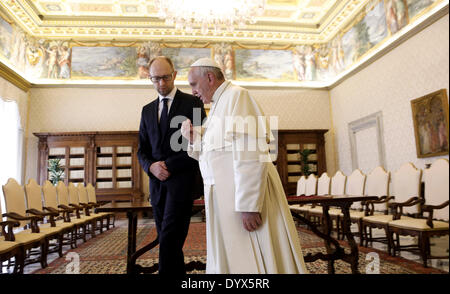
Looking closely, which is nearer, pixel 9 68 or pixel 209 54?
pixel 9 68

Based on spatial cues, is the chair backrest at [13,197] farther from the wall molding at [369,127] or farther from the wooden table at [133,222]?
the wall molding at [369,127]

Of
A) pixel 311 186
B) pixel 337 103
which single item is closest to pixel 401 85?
pixel 311 186

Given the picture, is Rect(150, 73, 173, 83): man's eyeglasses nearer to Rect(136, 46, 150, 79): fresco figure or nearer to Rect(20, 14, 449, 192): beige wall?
Rect(20, 14, 449, 192): beige wall

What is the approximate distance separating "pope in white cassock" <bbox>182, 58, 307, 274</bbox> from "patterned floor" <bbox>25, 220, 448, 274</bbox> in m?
2.30

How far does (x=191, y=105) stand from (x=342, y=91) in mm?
11170

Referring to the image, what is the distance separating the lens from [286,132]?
1254 cm

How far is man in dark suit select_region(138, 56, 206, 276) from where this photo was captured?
234 centimetres

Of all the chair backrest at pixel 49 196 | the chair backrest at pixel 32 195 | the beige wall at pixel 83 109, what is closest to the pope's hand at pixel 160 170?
the chair backrest at pixel 32 195

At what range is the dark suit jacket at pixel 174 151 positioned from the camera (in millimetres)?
2393

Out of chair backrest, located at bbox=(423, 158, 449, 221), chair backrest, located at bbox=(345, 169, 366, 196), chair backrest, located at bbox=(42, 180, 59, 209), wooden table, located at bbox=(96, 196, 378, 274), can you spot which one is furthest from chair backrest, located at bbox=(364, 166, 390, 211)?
chair backrest, located at bbox=(42, 180, 59, 209)

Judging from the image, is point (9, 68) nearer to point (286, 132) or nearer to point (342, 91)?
point (286, 132)

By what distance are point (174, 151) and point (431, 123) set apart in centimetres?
772
